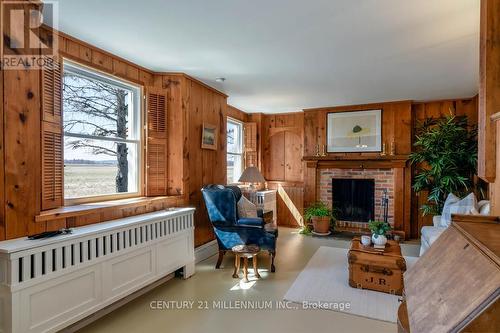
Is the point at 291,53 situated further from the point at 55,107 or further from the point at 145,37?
the point at 55,107

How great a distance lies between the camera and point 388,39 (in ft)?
7.96

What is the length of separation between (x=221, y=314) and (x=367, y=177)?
3844 millimetres

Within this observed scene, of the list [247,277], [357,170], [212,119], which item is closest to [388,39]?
[212,119]

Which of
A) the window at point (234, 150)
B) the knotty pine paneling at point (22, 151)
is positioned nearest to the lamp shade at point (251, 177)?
the window at point (234, 150)

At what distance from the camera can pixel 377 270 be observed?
279cm

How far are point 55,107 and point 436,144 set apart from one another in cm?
468

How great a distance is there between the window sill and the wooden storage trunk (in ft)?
7.47

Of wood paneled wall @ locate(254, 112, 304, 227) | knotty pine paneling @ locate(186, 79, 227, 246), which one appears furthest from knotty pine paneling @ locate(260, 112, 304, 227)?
knotty pine paneling @ locate(186, 79, 227, 246)

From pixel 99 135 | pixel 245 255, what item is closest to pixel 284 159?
pixel 245 255

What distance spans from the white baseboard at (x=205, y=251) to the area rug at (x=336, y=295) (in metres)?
1.36

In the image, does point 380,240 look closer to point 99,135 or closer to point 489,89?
point 489,89

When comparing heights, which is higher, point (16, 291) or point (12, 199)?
point (12, 199)

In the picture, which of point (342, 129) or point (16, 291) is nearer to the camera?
point (16, 291)

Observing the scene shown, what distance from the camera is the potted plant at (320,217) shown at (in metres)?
Result: 5.06
